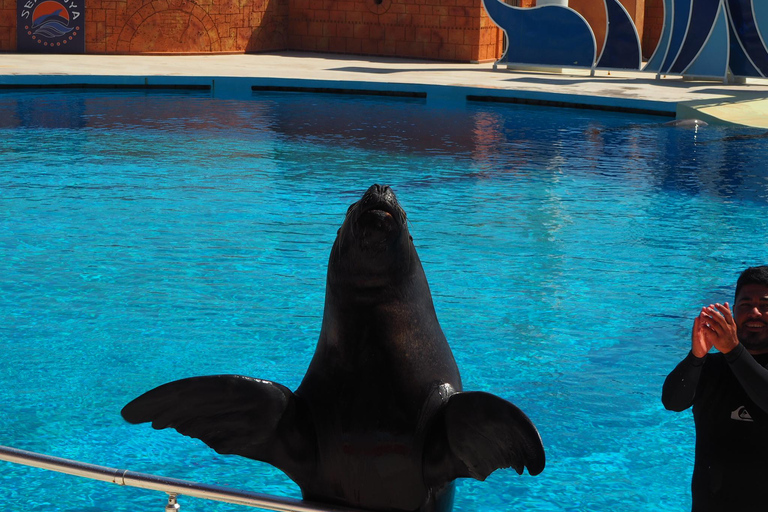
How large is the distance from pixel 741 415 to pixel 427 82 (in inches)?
582

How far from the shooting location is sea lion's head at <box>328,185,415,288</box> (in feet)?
7.83

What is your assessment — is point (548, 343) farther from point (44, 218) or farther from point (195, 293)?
point (44, 218)

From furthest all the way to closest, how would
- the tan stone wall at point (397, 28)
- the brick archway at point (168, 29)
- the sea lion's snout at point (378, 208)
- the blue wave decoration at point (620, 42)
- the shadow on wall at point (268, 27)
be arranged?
the shadow on wall at point (268, 27) → the tan stone wall at point (397, 28) → the brick archway at point (168, 29) → the blue wave decoration at point (620, 42) → the sea lion's snout at point (378, 208)

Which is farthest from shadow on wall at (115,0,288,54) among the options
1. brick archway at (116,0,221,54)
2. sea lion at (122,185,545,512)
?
sea lion at (122,185,545,512)

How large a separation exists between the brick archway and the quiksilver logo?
2015cm

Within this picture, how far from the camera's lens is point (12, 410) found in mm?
4906

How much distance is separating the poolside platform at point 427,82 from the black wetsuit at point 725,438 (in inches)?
460

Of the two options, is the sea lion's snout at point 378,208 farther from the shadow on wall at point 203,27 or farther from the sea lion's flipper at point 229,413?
the shadow on wall at point 203,27

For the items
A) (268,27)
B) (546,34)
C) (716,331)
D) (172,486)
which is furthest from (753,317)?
(268,27)

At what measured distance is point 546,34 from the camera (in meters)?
17.8

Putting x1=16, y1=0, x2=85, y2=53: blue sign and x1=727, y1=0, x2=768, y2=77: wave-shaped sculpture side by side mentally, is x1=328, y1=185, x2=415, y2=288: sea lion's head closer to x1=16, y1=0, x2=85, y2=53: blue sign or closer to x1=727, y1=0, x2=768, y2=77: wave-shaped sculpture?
x1=727, y1=0, x2=768, y2=77: wave-shaped sculpture

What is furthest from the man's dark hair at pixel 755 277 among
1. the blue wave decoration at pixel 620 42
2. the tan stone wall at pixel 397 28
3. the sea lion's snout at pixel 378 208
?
the tan stone wall at pixel 397 28

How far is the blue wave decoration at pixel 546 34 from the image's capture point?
1745cm

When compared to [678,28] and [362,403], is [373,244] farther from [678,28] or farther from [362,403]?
[678,28]
